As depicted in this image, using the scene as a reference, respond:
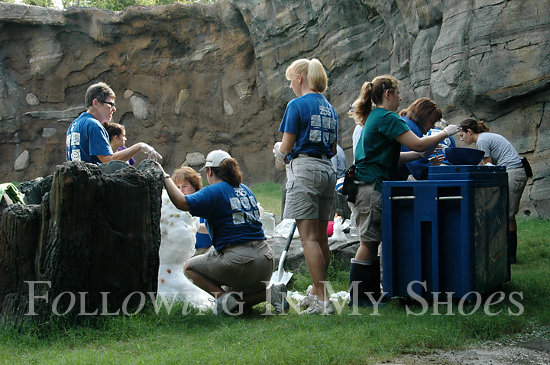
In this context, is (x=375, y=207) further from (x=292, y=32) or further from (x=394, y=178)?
(x=292, y=32)

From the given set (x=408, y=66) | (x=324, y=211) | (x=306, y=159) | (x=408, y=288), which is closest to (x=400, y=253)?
(x=408, y=288)

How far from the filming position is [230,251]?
4.85 metres

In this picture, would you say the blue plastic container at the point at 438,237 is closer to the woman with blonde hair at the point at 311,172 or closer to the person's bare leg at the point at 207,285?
the woman with blonde hair at the point at 311,172

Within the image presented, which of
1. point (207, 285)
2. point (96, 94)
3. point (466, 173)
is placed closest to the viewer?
point (466, 173)

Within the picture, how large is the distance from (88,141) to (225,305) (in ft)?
6.22

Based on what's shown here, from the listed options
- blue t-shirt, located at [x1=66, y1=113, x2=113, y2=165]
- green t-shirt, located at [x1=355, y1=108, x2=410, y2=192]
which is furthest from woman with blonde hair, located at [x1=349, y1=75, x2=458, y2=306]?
blue t-shirt, located at [x1=66, y1=113, x2=113, y2=165]

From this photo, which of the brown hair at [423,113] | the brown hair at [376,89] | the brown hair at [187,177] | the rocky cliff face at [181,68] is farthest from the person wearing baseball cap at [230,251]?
the rocky cliff face at [181,68]

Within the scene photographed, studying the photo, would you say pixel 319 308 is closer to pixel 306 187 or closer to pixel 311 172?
pixel 306 187

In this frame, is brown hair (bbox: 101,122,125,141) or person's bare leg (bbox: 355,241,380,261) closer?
person's bare leg (bbox: 355,241,380,261)

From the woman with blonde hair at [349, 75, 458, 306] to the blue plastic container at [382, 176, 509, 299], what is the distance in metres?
0.22

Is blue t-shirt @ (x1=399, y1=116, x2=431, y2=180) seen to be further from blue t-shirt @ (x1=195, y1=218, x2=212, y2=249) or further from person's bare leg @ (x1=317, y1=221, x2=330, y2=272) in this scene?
blue t-shirt @ (x1=195, y1=218, x2=212, y2=249)

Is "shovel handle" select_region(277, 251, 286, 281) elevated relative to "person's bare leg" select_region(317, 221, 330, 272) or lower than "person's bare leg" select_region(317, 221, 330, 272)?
lower

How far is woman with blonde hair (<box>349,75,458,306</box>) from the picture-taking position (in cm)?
517

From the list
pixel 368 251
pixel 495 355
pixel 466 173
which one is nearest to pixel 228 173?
pixel 368 251
